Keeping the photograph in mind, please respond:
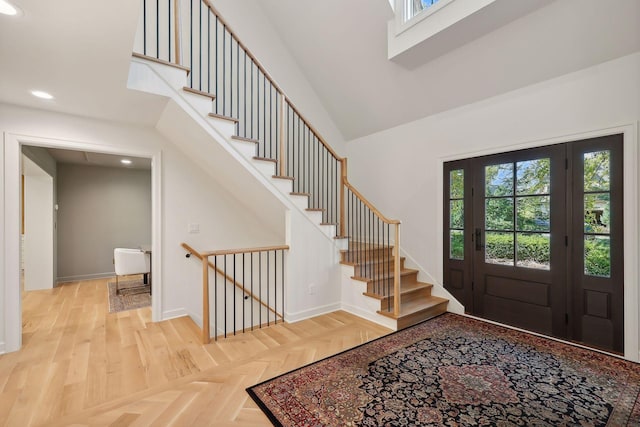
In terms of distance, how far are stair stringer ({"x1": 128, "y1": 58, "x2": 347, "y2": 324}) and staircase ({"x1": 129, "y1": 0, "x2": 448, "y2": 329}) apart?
0.4 inches

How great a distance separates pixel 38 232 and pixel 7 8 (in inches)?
205

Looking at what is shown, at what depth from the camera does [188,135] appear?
3.20 metres

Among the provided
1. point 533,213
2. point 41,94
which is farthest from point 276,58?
point 533,213

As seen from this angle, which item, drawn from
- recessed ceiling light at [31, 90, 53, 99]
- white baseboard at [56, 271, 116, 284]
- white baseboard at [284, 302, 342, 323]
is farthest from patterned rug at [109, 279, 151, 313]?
recessed ceiling light at [31, 90, 53, 99]

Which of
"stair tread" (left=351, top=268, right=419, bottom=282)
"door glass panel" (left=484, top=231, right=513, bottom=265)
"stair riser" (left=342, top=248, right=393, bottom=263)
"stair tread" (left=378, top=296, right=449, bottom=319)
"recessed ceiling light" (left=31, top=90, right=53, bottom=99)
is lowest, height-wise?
"stair tread" (left=378, top=296, right=449, bottom=319)

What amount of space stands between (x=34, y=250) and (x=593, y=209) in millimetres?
8038

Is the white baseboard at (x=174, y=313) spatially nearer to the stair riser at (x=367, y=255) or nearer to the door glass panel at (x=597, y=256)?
the stair riser at (x=367, y=255)

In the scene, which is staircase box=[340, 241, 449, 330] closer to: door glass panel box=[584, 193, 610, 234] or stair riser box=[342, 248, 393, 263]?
stair riser box=[342, 248, 393, 263]

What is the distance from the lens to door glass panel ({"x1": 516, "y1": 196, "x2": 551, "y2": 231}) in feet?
10.2

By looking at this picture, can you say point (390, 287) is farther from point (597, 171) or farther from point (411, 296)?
point (597, 171)

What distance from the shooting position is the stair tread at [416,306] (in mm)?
3322

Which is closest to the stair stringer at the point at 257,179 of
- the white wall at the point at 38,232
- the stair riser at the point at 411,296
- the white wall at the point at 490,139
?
the stair riser at the point at 411,296

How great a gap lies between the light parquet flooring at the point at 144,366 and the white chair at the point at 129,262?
113 centimetres

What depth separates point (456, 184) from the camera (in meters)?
3.84
